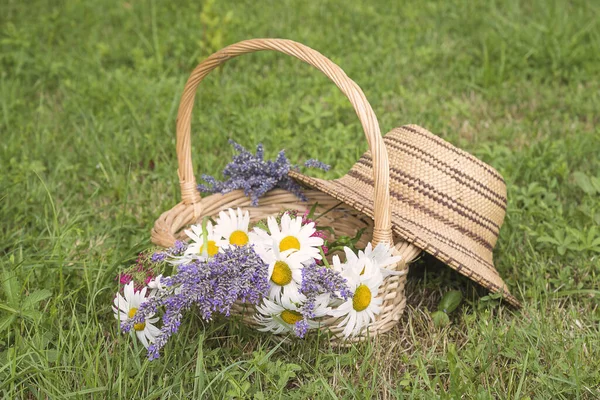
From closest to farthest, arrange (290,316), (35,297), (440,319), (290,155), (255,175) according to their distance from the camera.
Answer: (290,316) < (35,297) < (440,319) < (255,175) < (290,155)

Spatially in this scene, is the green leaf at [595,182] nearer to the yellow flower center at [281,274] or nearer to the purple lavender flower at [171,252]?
the yellow flower center at [281,274]

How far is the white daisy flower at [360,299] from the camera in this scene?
183cm

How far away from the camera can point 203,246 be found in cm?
180

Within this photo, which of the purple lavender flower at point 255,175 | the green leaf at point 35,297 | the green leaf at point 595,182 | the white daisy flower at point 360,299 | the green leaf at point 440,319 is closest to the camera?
the white daisy flower at point 360,299

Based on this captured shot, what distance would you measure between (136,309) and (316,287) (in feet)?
1.63

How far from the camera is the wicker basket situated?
6.15ft

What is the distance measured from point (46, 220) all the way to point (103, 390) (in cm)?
91

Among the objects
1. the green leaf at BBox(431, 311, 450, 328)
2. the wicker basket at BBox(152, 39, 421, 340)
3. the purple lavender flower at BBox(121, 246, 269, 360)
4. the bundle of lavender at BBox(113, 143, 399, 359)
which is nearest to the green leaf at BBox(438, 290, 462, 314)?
the green leaf at BBox(431, 311, 450, 328)

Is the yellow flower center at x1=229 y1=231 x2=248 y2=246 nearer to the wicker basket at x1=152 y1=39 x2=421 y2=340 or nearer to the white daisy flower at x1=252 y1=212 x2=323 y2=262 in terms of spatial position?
the white daisy flower at x1=252 y1=212 x2=323 y2=262

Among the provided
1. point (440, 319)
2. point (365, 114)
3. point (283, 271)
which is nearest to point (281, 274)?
point (283, 271)

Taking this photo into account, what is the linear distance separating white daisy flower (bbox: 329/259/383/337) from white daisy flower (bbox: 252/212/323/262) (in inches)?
4.3

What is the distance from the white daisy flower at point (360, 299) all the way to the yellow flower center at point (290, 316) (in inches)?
3.5

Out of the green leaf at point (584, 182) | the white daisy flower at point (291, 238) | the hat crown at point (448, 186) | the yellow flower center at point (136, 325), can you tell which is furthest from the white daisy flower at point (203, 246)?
the green leaf at point (584, 182)

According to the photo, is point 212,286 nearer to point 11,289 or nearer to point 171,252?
point 171,252
